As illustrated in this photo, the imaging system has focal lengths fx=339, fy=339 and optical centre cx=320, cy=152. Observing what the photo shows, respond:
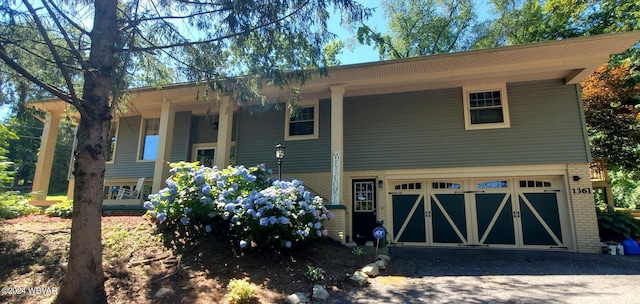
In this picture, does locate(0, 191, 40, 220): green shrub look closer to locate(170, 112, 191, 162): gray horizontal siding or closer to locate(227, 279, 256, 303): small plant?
locate(170, 112, 191, 162): gray horizontal siding

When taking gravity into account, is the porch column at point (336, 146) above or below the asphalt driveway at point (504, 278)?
above

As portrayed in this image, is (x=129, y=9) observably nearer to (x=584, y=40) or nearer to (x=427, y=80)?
(x=427, y=80)

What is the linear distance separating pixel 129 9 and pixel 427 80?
6.91 meters

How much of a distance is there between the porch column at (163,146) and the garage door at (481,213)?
6.92m

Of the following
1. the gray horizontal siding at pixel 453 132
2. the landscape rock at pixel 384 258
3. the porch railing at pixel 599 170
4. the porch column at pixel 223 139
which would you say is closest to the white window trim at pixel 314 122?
the gray horizontal siding at pixel 453 132

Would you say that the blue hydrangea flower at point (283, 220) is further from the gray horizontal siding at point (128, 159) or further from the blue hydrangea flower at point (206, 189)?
the gray horizontal siding at point (128, 159)

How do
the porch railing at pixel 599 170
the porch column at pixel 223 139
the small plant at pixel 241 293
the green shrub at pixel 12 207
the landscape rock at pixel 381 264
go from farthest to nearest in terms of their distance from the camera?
1. the porch railing at pixel 599 170
2. the porch column at pixel 223 139
3. the green shrub at pixel 12 207
4. the landscape rock at pixel 381 264
5. the small plant at pixel 241 293

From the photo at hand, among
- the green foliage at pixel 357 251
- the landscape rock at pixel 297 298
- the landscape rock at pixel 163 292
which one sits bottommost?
the landscape rock at pixel 297 298

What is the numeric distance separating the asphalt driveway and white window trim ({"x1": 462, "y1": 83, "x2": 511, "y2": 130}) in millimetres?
3285

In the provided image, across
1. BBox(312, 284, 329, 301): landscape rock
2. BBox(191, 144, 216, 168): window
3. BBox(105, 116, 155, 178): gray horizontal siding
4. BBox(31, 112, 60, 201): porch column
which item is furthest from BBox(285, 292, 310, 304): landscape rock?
BBox(31, 112, 60, 201): porch column

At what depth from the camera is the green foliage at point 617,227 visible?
27.7 feet

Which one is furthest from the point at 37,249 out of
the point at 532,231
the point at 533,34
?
the point at 533,34

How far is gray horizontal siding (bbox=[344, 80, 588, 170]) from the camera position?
8.73 meters

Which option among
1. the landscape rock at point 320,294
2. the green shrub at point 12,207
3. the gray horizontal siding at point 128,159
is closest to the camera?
the landscape rock at point 320,294
